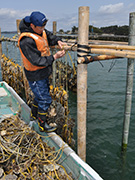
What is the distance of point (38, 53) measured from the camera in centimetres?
318

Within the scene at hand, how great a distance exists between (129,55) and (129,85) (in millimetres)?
1722

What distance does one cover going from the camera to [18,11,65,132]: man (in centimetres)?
307

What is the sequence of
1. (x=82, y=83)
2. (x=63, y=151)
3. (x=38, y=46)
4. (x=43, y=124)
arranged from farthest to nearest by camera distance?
(x=43, y=124) < (x=63, y=151) < (x=38, y=46) < (x=82, y=83)

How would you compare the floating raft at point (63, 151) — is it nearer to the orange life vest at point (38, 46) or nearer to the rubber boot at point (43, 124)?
the rubber boot at point (43, 124)

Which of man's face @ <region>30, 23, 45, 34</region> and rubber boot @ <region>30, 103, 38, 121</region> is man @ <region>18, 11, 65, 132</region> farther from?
rubber boot @ <region>30, 103, 38, 121</region>

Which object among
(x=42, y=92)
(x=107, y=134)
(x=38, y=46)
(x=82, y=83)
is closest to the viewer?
(x=82, y=83)

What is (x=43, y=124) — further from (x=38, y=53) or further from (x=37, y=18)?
(x=37, y=18)

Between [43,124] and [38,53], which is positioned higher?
[38,53]

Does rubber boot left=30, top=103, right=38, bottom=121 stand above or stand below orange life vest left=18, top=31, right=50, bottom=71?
below

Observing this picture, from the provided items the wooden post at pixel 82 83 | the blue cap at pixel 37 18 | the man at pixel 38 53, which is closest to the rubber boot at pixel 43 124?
the man at pixel 38 53

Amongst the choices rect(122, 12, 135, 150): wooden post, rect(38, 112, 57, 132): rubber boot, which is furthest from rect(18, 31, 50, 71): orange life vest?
rect(122, 12, 135, 150): wooden post

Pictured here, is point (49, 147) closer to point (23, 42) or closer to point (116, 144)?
point (23, 42)

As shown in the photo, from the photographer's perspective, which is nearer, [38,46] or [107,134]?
[38,46]

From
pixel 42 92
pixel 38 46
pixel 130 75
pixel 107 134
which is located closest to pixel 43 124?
pixel 42 92
